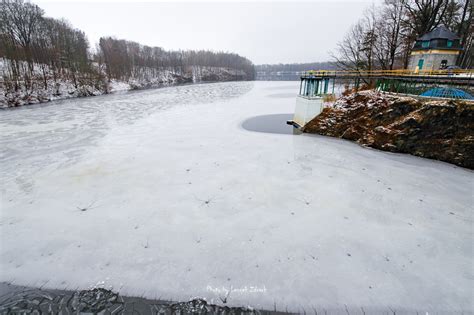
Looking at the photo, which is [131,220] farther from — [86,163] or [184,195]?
[86,163]

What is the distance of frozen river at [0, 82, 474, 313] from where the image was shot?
11.5ft

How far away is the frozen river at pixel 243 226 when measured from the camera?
11.5ft

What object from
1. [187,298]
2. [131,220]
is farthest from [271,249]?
[131,220]

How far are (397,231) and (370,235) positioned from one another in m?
0.72

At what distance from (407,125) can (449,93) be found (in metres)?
2.58

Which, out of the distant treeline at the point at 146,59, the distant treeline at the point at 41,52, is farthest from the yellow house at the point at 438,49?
the distant treeline at the point at 146,59

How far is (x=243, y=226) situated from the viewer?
4926 mm

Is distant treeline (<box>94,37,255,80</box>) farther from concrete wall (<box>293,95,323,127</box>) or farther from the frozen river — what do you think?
the frozen river

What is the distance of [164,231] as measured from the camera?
4.73 meters

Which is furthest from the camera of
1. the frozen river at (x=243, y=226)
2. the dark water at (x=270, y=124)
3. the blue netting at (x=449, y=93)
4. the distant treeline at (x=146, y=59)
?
the distant treeline at (x=146, y=59)

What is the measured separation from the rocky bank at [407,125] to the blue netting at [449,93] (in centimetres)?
101

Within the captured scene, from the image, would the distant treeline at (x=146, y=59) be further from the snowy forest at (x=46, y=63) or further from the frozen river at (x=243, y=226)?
the frozen river at (x=243, y=226)

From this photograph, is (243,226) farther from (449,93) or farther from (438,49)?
(438,49)

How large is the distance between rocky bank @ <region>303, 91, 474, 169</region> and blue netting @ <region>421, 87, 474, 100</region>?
3.31 feet
